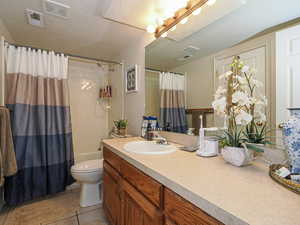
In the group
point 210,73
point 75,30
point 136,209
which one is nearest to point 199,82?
point 210,73

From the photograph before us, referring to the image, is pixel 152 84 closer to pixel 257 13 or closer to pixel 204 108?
pixel 204 108

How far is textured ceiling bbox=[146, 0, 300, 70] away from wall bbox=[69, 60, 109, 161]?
177 cm

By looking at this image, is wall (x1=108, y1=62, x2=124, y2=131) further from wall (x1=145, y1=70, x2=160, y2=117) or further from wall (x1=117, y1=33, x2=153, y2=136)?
wall (x1=145, y1=70, x2=160, y2=117)

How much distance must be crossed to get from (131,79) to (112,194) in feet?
4.77

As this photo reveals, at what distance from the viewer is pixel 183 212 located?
59 cm

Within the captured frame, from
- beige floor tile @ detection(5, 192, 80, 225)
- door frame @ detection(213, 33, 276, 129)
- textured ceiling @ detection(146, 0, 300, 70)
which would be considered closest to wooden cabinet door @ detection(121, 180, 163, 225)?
door frame @ detection(213, 33, 276, 129)

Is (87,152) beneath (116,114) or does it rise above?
beneath

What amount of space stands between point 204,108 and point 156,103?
0.64m

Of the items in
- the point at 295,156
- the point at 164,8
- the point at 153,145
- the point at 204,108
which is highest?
the point at 164,8

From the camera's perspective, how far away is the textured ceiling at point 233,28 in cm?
83

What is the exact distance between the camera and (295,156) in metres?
0.62

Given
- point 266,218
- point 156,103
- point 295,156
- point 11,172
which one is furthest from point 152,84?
point 11,172

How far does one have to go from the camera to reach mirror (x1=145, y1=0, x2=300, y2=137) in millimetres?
807

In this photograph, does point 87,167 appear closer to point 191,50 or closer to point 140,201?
point 140,201
